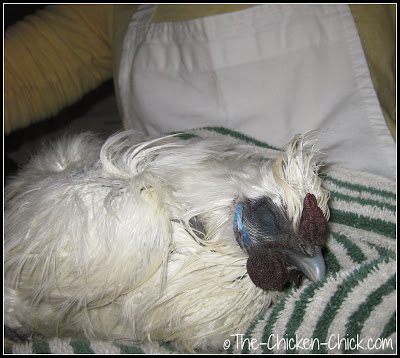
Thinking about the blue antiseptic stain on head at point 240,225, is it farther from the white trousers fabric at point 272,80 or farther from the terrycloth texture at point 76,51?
the terrycloth texture at point 76,51

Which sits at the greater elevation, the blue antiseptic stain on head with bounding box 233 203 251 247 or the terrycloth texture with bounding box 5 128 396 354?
the blue antiseptic stain on head with bounding box 233 203 251 247

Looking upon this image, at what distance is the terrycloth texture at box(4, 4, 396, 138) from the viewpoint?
1.11m

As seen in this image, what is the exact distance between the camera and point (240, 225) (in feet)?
2.15

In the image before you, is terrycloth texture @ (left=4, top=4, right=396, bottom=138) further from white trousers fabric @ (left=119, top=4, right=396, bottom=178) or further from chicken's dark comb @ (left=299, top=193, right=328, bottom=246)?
chicken's dark comb @ (left=299, top=193, right=328, bottom=246)

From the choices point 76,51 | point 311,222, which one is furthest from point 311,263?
point 76,51

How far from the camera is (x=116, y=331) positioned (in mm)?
751

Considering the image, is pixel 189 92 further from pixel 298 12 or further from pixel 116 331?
pixel 116 331

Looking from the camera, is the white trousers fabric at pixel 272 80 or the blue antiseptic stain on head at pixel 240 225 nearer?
the blue antiseptic stain on head at pixel 240 225

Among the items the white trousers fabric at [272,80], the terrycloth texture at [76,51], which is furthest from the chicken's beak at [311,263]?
the terrycloth texture at [76,51]

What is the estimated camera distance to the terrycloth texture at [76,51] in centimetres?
111

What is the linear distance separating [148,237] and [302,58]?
69cm

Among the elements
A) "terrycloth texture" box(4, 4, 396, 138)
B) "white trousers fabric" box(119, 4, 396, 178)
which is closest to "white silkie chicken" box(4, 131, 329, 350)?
"white trousers fabric" box(119, 4, 396, 178)

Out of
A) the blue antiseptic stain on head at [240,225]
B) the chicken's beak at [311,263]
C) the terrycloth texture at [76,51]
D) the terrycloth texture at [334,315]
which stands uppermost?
the terrycloth texture at [76,51]

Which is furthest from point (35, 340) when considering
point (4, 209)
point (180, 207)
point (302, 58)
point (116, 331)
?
point (302, 58)
